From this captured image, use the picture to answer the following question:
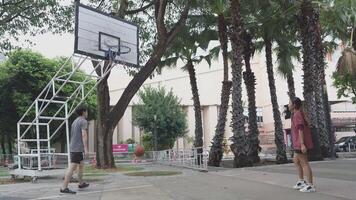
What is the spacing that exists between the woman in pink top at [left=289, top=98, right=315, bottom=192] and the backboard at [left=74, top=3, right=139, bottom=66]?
7.41m

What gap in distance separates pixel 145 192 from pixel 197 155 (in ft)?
29.3

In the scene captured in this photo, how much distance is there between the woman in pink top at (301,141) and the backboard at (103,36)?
7.41 m

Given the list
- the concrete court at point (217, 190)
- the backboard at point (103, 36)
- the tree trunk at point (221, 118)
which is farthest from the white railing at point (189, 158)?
the concrete court at point (217, 190)

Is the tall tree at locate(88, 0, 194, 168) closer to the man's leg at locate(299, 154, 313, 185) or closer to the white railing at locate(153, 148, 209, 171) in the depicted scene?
the white railing at locate(153, 148, 209, 171)

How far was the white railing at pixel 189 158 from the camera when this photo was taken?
18938 millimetres

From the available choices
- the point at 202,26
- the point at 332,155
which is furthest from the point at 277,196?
the point at 202,26

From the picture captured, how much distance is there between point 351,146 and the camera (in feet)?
151

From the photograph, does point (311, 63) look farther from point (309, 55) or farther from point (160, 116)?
point (160, 116)

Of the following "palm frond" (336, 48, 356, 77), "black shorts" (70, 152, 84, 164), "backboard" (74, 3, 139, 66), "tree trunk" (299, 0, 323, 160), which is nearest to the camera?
"black shorts" (70, 152, 84, 164)

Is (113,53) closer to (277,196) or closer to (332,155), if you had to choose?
(277,196)

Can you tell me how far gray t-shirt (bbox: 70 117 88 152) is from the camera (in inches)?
434

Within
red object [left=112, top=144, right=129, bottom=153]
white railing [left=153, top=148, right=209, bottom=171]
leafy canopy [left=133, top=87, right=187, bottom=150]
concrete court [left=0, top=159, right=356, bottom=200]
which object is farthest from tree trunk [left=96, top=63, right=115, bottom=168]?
red object [left=112, top=144, right=129, bottom=153]

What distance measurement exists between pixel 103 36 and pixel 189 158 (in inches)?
281

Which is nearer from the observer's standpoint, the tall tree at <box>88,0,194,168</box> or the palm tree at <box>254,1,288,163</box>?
the tall tree at <box>88,0,194,168</box>
